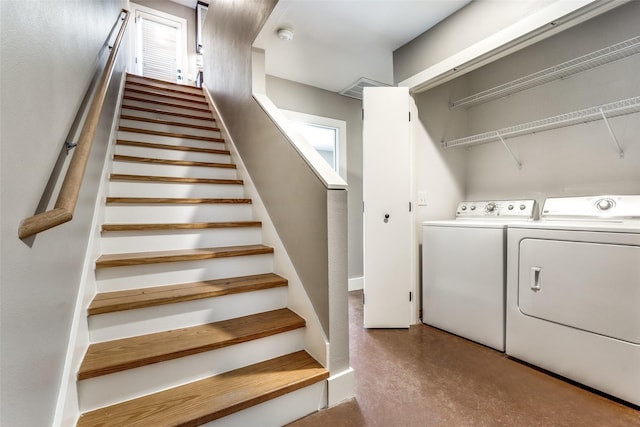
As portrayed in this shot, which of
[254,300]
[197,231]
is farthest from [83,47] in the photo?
[254,300]

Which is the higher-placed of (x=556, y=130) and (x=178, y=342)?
(x=556, y=130)

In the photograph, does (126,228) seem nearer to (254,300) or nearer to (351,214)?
(254,300)

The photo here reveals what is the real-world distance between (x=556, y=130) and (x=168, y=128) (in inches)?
138

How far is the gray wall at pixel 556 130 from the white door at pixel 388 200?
45 cm

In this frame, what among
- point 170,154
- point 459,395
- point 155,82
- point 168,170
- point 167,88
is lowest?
point 459,395

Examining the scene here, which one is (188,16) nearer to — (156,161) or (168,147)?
(168,147)

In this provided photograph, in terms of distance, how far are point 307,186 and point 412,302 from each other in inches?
61.4

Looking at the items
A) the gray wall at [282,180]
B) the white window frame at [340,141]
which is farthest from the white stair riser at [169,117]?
the white window frame at [340,141]

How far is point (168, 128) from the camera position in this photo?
291 centimetres

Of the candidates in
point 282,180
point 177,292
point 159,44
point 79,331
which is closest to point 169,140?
point 282,180

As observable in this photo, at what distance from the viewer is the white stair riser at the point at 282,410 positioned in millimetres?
1220

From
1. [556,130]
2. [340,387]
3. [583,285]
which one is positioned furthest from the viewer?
[556,130]

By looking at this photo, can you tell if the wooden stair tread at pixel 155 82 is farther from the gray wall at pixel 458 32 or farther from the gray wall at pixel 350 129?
the gray wall at pixel 458 32

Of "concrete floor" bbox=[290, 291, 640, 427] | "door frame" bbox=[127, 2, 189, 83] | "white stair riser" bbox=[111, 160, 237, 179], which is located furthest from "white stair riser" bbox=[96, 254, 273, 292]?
"door frame" bbox=[127, 2, 189, 83]
